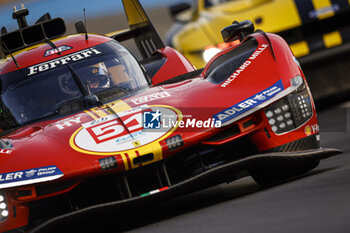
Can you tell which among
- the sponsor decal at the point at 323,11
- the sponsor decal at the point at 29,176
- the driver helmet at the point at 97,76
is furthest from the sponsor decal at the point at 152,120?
the sponsor decal at the point at 323,11

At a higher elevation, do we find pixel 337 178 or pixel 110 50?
pixel 110 50

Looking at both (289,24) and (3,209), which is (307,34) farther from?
(3,209)

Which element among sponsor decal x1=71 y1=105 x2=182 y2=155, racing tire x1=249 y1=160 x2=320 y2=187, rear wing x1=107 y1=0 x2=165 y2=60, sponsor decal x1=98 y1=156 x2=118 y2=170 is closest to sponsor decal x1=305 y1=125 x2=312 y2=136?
racing tire x1=249 y1=160 x2=320 y2=187

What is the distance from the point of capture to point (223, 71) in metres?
5.86

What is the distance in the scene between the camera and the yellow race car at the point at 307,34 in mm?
9000

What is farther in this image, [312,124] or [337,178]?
[312,124]

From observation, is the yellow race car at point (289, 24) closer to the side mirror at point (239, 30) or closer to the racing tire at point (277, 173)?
the side mirror at point (239, 30)

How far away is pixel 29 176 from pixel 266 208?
1.59 m

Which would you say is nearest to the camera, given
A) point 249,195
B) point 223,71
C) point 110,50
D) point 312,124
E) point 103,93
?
point 249,195

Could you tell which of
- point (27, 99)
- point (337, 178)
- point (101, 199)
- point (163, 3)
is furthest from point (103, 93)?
point (163, 3)

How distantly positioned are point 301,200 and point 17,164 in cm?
194

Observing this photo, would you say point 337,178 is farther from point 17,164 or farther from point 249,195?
point 17,164

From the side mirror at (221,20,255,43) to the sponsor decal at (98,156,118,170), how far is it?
7.53ft

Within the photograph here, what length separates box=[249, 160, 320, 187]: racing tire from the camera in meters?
5.34
